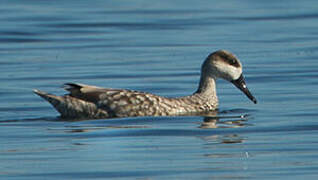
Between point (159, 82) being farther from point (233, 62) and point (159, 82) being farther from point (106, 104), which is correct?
point (106, 104)

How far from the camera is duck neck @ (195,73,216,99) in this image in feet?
55.0

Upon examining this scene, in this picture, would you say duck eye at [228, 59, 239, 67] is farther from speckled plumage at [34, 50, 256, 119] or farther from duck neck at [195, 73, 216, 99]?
speckled plumage at [34, 50, 256, 119]

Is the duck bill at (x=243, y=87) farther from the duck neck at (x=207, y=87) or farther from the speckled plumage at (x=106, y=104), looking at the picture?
the speckled plumage at (x=106, y=104)

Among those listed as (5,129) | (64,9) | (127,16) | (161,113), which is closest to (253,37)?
(127,16)

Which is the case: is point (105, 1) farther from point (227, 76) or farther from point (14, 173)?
point (14, 173)

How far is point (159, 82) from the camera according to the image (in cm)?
1952

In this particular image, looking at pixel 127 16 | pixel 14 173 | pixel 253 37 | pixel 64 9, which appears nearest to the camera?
pixel 14 173

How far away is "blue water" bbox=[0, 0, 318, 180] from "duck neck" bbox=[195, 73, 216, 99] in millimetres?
279

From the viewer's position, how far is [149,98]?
1595cm

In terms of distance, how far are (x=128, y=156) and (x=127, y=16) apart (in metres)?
18.4

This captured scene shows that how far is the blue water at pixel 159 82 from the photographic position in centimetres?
1201

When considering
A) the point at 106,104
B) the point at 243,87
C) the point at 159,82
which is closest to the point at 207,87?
the point at 243,87

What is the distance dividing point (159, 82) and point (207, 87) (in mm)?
2762

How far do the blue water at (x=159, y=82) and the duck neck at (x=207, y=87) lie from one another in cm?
28
